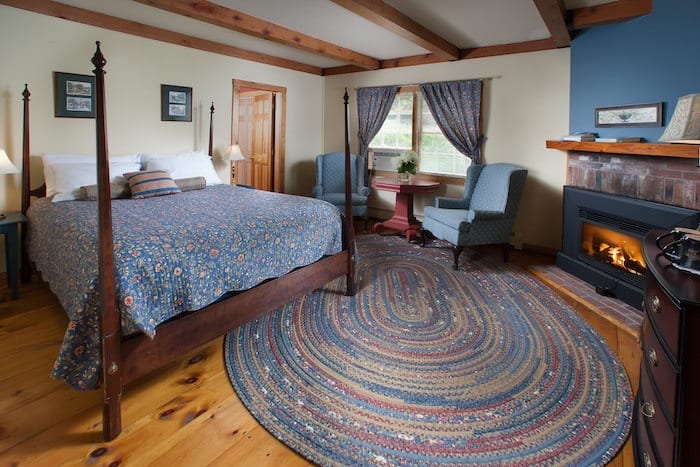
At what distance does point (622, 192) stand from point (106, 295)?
12.0ft

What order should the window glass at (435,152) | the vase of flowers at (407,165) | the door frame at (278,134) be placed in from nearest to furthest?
the vase of flowers at (407,165) < the window glass at (435,152) < the door frame at (278,134)

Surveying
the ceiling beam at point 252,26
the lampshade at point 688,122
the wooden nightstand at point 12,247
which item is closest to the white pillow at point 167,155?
the wooden nightstand at point 12,247

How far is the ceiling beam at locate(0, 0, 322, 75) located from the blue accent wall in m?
3.67

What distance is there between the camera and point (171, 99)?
442 centimetres

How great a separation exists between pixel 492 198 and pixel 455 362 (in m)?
2.50

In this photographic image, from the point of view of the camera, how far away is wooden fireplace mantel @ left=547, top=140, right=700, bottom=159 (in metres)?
2.61

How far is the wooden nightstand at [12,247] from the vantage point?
3057 millimetres

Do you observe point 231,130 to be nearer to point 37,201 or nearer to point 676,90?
point 37,201

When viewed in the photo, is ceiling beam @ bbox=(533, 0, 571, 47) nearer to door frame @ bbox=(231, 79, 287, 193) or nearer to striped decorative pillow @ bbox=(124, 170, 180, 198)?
striped decorative pillow @ bbox=(124, 170, 180, 198)

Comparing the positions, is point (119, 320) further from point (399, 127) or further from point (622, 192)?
point (399, 127)

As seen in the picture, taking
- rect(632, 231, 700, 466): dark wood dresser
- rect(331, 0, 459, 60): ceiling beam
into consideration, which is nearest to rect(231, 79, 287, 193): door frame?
rect(331, 0, 459, 60): ceiling beam

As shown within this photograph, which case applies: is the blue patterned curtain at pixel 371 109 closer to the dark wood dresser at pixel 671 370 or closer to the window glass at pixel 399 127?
the window glass at pixel 399 127

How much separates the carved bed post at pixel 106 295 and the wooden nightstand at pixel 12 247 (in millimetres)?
1998

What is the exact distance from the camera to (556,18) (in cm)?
329
